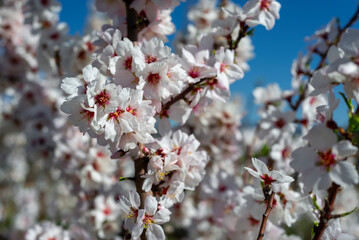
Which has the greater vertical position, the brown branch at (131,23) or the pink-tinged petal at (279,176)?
the brown branch at (131,23)

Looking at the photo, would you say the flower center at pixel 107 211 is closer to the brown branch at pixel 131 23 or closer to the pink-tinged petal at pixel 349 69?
the brown branch at pixel 131 23

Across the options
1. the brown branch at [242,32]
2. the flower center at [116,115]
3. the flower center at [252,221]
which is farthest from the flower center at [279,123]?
the flower center at [116,115]

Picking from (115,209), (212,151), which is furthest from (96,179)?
(212,151)

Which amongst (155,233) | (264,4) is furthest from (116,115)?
(264,4)

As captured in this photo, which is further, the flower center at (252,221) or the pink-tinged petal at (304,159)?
the flower center at (252,221)

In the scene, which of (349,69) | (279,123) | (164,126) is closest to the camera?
(349,69)

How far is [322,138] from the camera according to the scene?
2.73 ft

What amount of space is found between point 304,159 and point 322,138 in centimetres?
8

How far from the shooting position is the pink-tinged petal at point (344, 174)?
0.80 metres

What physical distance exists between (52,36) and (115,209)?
147 cm

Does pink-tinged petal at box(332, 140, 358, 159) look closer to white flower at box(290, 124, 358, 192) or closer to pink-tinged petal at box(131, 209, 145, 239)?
white flower at box(290, 124, 358, 192)

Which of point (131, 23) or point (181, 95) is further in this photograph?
point (131, 23)

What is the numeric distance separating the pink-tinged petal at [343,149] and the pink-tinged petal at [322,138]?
13 mm

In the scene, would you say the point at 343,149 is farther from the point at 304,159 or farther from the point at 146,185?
the point at 146,185
